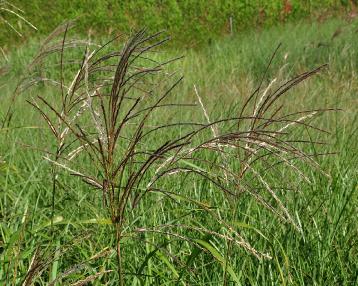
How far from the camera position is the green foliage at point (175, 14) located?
12.8m

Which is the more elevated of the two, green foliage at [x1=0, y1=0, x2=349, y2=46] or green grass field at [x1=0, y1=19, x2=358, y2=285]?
green grass field at [x1=0, y1=19, x2=358, y2=285]

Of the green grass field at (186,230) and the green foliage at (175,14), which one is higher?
the green grass field at (186,230)

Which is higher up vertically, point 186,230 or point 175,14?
point 186,230

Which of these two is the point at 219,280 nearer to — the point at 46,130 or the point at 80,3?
the point at 46,130

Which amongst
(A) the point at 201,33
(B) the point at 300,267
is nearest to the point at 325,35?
(A) the point at 201,33

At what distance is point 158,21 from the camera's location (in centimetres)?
1316

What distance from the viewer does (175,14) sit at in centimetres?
1338

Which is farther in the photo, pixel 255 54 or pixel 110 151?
pixel 255 54

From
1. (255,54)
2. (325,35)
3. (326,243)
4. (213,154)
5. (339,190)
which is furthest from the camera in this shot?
(325,35)

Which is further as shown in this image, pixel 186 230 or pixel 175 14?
pixel 175 14

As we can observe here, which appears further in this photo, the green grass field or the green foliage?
the green foliage

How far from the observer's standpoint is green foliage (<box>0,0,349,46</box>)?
12758 mm

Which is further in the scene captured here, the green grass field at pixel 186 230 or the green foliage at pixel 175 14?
the green foliage at pixel 175 14

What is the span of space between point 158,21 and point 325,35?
4.26 metres
